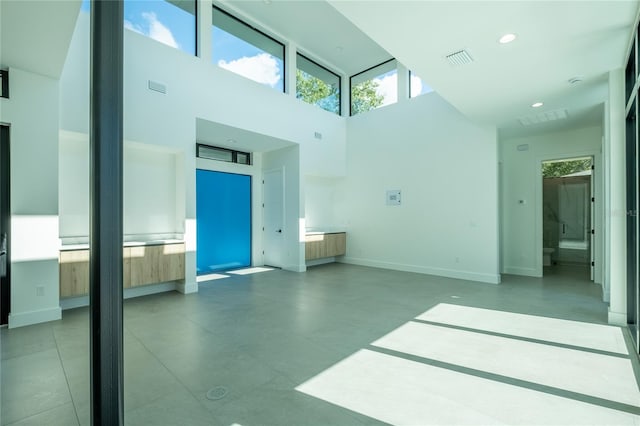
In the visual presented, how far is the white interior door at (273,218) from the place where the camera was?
7.39m

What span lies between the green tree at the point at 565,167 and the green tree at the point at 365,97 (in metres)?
4.80

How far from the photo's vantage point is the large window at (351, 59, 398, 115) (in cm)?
768

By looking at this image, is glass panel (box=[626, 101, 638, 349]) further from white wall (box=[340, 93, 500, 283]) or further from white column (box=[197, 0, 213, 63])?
white column (box=[197, 0, 213, 63])

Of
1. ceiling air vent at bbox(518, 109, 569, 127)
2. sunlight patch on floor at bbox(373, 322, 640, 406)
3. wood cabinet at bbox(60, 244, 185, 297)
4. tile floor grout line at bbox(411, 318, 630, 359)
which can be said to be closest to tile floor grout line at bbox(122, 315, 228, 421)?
wood cabinet at bbox(60, 244, 185, 297)

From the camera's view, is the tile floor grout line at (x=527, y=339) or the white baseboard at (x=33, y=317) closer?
the tile floor grout line at (x=527, y=339)

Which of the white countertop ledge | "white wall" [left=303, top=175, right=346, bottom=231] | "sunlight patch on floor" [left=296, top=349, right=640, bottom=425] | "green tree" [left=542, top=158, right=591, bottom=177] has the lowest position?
"sunlight patch on floor" [left=296, top=349, right=640, bottom=425]

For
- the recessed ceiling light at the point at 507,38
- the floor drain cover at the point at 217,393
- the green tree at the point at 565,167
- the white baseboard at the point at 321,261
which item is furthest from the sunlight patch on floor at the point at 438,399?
the green tree at the point at 565,167

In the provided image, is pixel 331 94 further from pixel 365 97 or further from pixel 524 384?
pixel 524 384

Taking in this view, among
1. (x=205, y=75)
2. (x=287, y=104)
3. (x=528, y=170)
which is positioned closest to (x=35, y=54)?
(x=205, y=75)

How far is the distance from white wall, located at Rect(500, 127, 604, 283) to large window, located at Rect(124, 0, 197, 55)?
6.78 m

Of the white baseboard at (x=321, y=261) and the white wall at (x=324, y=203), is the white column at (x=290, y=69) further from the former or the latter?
the white baseboard at (x=321, y=261)

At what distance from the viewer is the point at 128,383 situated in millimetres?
2379

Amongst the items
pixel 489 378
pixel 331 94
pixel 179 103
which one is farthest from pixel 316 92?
pixel 489 378

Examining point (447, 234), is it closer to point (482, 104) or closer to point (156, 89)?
point (482, 104)
